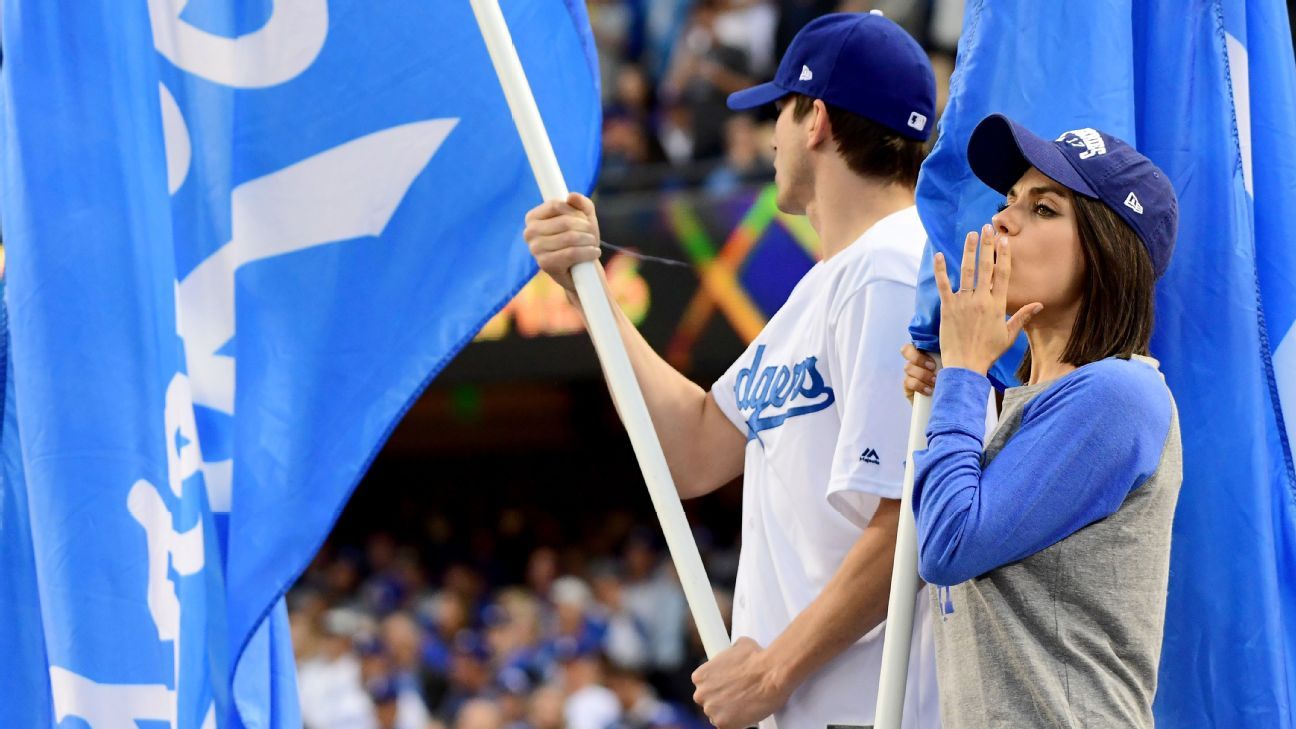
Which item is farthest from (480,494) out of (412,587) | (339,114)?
(339,114)

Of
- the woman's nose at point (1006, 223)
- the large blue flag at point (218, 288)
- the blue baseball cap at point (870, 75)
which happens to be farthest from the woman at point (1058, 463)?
the large blue flag at point (218, 288)

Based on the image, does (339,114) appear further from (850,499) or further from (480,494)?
(480,494)

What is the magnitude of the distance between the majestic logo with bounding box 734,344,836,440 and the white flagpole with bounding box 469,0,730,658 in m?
0.20

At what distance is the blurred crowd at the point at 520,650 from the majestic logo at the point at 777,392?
5.46 meters

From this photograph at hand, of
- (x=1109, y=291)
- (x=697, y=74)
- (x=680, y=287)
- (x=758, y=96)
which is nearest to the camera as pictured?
(x=1109, y=291)

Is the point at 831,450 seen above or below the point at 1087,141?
below

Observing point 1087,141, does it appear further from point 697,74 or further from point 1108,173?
point 697,74

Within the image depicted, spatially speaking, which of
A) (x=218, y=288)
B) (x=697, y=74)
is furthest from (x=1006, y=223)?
(x=697, y=74)

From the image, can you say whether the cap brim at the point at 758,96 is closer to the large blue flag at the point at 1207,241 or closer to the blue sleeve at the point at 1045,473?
the large blue flag at the point at 1207,241

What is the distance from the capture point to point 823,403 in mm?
2697

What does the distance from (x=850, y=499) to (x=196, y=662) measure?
1.05 meters

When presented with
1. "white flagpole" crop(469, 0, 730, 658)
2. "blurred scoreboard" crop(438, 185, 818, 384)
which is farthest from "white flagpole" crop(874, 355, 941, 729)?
"blurred scoreboard" crop(438, 185, 818, 384)

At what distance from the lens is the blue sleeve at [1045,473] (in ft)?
6.58

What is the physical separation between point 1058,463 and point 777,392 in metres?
0.82
